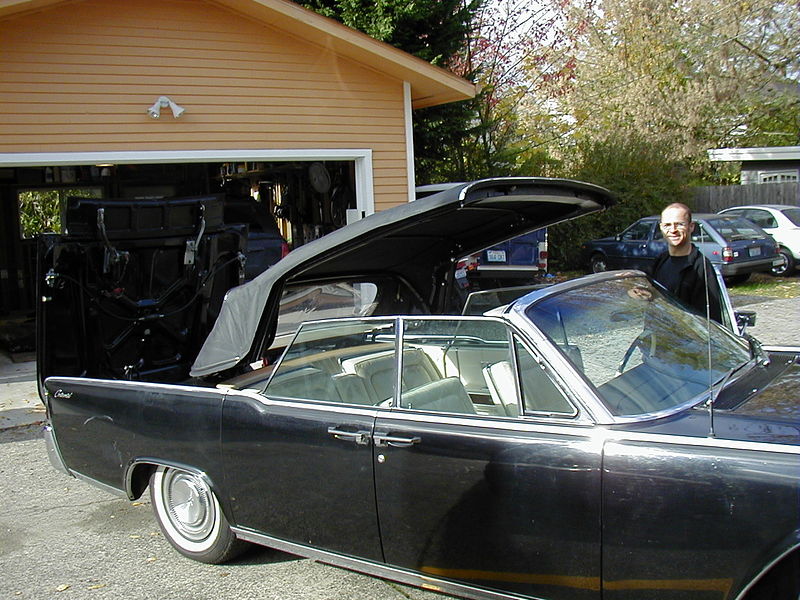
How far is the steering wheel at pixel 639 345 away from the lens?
334 centimetres

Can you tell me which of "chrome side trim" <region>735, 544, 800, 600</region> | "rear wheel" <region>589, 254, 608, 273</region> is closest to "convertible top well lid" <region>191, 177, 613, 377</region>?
"chrome side trim" <region>735, 544, 800, 600</region>

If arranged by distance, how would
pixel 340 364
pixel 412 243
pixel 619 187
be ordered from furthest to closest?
pixel 619 187
pixel 412 243
pixel 340 364

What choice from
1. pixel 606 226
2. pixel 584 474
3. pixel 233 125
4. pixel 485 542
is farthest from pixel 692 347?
pixel 606 226

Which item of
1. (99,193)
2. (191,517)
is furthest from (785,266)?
(191,517)

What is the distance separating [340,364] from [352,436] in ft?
2.00

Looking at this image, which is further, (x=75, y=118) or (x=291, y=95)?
(x=291, y=95)

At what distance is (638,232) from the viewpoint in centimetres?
1688

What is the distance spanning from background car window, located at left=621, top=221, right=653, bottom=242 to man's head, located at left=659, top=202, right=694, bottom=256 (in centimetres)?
1191

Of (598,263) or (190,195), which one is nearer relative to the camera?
(190,195)

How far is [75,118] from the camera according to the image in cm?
932

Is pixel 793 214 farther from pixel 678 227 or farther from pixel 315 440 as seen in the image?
pixel 315 440

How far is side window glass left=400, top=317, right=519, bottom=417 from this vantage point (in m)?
3.47

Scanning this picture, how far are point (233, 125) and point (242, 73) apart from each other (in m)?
0.73

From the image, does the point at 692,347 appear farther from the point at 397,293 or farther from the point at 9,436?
the point at 9,436
